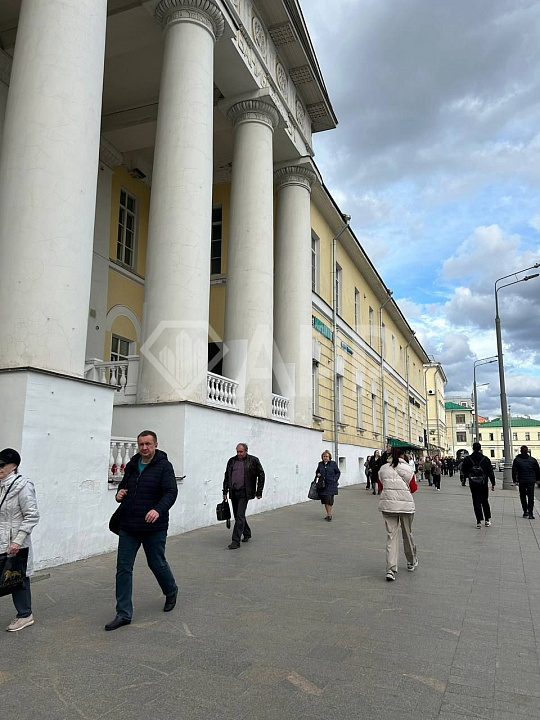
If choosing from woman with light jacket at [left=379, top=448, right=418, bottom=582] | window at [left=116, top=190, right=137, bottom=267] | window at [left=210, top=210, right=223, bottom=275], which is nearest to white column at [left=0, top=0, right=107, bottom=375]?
woman with light jacket at [left=379, top=448, right=418, bottom=582]

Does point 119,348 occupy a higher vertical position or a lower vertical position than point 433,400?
lower

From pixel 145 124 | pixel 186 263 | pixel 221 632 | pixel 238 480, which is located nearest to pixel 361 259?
pixel 145 124

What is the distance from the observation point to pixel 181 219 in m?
11.0

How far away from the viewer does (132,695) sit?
3.46 m

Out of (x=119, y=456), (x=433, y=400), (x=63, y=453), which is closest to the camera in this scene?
(x=63, y=453)

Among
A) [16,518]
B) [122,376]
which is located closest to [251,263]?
[122,376]

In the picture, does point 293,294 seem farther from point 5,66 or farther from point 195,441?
point 5,66

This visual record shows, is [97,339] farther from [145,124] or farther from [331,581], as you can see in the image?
[331,581]

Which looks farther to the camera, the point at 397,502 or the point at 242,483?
the point at 242,483

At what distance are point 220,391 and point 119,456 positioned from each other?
381cm

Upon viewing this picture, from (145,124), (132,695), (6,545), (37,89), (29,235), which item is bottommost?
(132,695)

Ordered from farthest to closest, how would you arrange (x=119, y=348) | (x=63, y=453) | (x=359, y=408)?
(x=359, y=408) < (x=119, y=348) < (x=63, y=453)

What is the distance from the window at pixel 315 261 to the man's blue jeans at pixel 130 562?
1713cm

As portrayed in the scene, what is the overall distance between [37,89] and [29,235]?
229 cm
